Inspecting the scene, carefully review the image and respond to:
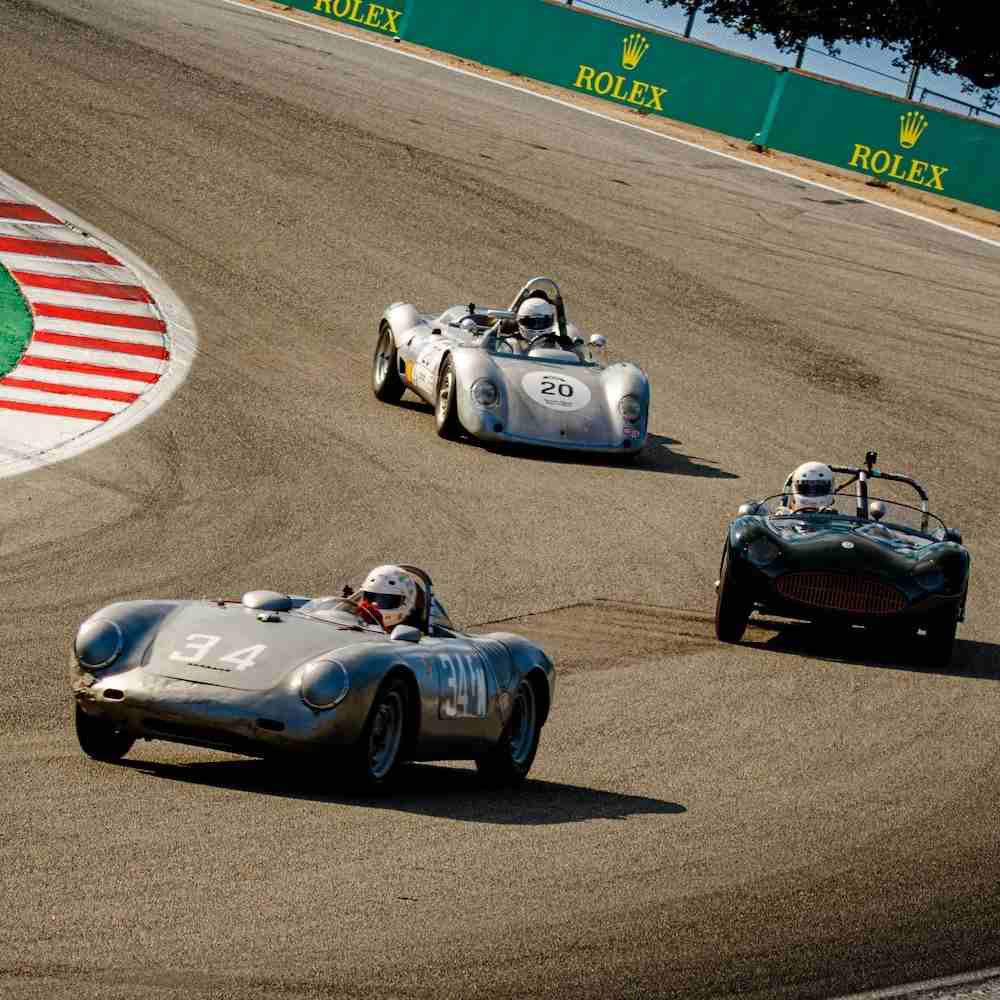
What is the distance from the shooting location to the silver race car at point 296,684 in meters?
7.77

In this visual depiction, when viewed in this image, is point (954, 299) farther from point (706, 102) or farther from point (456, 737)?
point (456, 737)

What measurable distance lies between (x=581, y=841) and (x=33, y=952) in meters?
2.77

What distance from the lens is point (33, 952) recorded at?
5586mm

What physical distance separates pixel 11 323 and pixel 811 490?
28.6 feet

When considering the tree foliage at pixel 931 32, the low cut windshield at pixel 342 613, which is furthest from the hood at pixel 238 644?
the tree foliage at pixel 931 32

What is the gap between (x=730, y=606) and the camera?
13000mm

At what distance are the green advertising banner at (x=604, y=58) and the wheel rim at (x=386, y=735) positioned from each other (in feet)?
86.4

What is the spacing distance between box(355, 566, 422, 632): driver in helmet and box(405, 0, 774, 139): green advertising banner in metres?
25.5

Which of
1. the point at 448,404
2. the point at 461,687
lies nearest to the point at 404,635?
the point at 461,687

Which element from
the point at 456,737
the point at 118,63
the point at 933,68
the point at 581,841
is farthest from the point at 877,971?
the point at 933,68

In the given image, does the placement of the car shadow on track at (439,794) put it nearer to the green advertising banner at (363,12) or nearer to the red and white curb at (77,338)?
the red and white curb at (77,338)

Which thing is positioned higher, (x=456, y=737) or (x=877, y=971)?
(x=877, y=971)

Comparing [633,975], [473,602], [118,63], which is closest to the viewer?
[633,975]

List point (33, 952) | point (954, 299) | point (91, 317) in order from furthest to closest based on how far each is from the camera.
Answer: point (954, 299), point (91, 317), point (33, 952)
